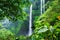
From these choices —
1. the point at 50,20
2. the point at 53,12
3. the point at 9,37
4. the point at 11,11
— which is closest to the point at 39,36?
the point at 9,37

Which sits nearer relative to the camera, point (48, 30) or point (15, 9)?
point (15, 9)

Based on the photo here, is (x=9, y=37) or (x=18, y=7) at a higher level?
(x=18, y=7)

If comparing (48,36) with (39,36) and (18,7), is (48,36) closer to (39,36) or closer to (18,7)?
(39,36)

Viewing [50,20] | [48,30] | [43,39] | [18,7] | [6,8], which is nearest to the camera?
[6,8]

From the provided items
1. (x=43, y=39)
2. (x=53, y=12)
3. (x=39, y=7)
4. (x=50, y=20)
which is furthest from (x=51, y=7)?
(x=39, y=7)

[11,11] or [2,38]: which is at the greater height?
[11,11]

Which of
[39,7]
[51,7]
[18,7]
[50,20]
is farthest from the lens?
[39,7]

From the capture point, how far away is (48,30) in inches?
125

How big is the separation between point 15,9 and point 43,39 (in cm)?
103

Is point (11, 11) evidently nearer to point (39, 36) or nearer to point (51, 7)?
point (39, 36)

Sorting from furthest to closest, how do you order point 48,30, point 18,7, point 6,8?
point 48,30 < point 18,7 < point 6,8

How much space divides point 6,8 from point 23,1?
0.36 metres

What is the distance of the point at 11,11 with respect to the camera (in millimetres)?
2590

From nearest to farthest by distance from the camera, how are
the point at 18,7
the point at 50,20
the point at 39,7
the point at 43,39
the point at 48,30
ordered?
the point at 18,7 → the point at 48,30 → the point at 43,39 → the point at 50,20 → the point at 39,7
